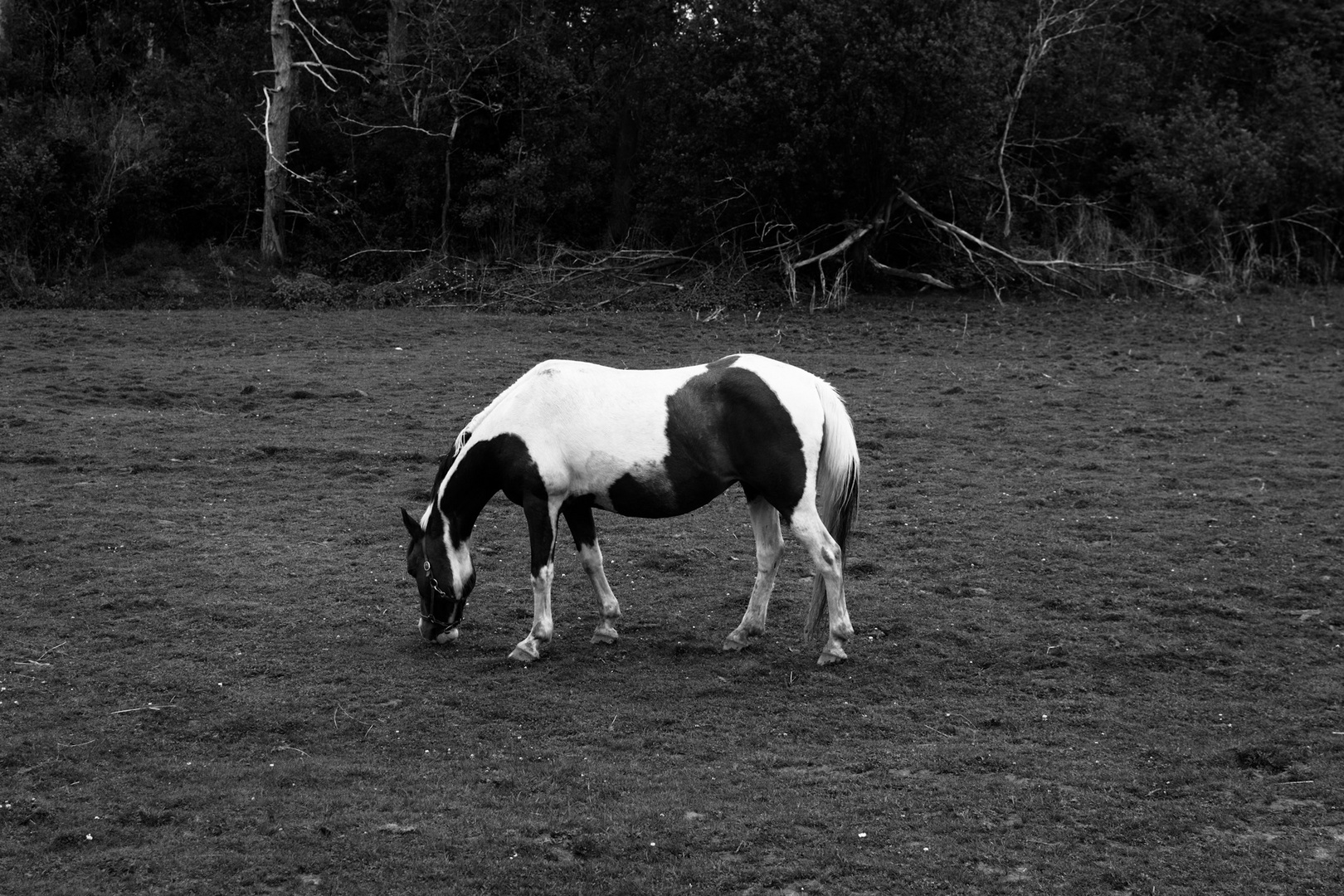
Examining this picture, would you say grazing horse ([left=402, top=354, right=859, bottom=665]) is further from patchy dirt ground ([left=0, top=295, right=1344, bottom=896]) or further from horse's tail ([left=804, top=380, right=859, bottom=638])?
patchy dirt ground ([left=0, top=295, right=1344, bottom=896])

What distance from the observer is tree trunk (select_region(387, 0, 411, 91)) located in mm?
23125

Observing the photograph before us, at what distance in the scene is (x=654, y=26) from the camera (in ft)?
78.8

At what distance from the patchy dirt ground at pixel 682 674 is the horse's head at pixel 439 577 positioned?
0.57ft

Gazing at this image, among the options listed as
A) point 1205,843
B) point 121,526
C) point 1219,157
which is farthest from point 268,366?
point 1219,157

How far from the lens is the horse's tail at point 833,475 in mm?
7723

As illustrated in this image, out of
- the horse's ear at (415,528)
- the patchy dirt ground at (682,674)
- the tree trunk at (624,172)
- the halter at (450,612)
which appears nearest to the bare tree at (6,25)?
the tree trunk at (624,172)

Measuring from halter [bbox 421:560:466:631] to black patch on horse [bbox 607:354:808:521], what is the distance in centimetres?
108

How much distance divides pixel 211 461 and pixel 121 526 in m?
Result: 2.16

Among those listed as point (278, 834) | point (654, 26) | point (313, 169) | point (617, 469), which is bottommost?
point (278, 834)

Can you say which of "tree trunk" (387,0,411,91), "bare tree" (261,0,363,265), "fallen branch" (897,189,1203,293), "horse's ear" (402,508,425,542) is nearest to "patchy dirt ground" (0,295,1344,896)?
"horse's ear" (402,508,425,542)

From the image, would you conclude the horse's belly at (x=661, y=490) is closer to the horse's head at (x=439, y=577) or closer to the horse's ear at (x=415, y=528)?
the horse's head at (x=439, y=577)

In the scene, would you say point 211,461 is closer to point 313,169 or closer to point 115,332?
point 115,332

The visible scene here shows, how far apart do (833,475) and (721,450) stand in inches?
26.3

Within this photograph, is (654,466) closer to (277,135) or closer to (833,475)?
(833,475)
